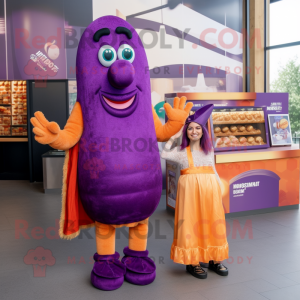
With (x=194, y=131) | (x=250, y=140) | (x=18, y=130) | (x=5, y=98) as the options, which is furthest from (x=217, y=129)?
(x=5, y=98)

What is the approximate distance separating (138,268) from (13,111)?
5.93m

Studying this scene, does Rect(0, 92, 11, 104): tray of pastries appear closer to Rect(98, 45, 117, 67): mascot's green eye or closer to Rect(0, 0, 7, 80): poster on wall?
Rect(0, 0, 7, 80): poster on wall

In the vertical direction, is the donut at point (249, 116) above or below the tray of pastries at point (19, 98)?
below

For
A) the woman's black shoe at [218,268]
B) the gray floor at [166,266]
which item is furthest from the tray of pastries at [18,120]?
the woman's black shoe at [218,268]

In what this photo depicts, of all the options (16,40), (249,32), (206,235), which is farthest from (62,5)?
(206,235)

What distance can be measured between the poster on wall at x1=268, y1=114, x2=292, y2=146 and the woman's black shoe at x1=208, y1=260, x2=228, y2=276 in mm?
2527

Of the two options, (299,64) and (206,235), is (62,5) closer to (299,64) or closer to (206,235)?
(299,64)

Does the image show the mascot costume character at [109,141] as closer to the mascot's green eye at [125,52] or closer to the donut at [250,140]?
the mascot's green eye at [125,52]

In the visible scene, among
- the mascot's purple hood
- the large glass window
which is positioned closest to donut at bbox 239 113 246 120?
the large glass window

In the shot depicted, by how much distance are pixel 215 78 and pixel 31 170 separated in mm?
3896

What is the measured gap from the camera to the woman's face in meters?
2.95

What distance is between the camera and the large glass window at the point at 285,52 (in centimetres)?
667

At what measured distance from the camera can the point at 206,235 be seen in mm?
2918

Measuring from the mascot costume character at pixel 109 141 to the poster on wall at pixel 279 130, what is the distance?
9.22 ft
